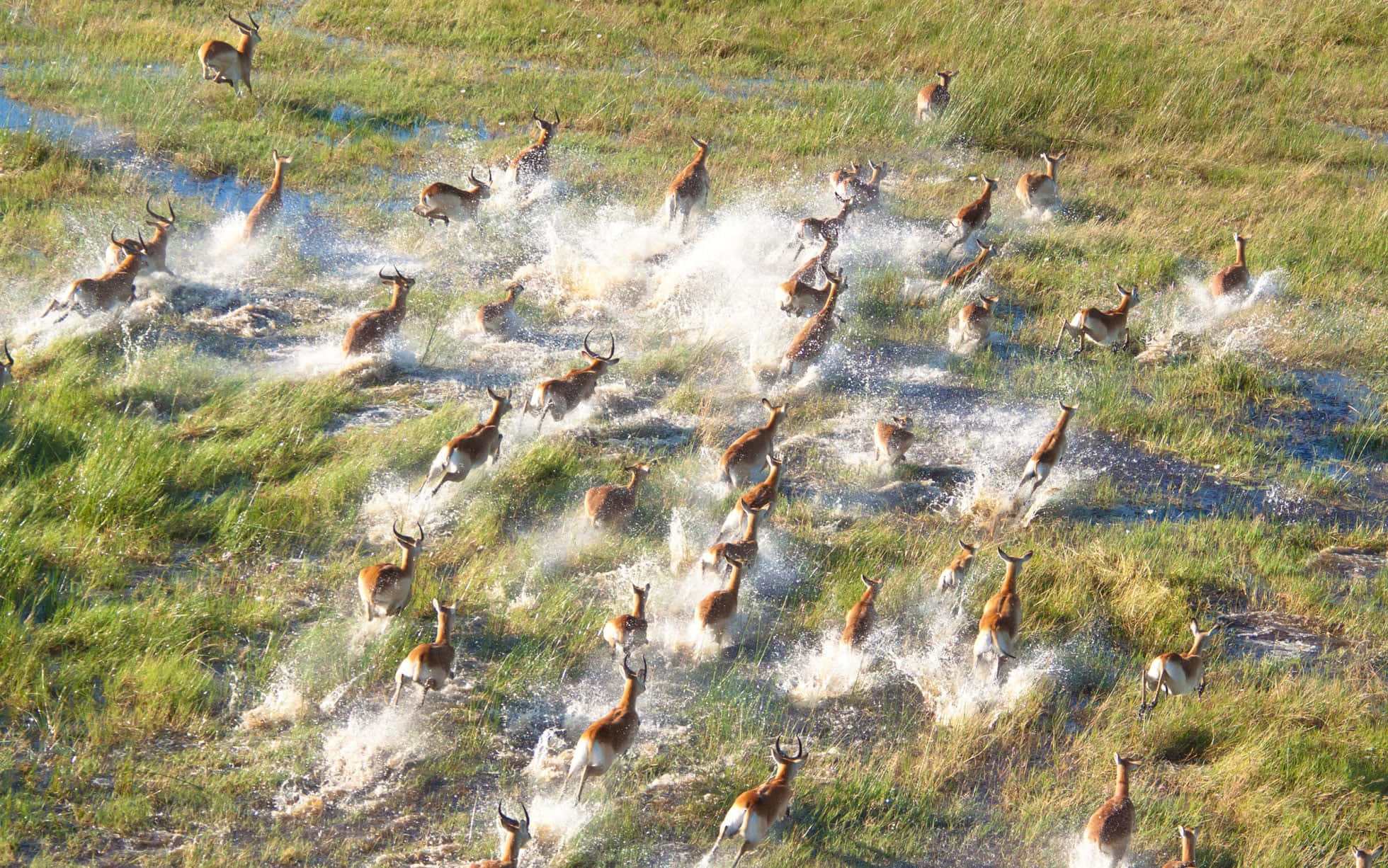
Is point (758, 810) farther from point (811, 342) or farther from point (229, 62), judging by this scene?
point (229, 62)

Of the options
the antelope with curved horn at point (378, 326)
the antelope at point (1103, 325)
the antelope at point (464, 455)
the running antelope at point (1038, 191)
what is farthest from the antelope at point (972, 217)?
the antelope at point (464, 455)

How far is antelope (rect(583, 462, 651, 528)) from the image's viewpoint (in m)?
7.37

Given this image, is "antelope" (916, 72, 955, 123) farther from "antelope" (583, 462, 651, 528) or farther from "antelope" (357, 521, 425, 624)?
"antelope" (357, 521, 425, 624)

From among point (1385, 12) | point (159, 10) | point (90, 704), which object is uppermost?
point (1385, 12)

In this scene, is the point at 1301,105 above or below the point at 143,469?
above

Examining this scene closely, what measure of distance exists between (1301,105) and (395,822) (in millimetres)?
16148

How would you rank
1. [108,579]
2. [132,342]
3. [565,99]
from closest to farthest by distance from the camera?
[108,579] → [132,342] → [565,99]

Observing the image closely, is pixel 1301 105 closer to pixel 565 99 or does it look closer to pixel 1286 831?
pixel 565 99

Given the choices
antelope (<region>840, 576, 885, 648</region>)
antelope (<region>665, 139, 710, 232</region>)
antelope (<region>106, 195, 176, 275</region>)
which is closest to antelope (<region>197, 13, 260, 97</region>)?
antelope (<region>106, 195, 176, 275</region>)

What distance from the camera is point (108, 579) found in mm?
6523

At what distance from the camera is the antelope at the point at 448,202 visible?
1127 centimetres

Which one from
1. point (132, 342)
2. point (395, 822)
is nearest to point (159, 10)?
point (132, 342)

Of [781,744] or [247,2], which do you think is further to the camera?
[247,2]

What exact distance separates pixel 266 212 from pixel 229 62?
11.4 ft
